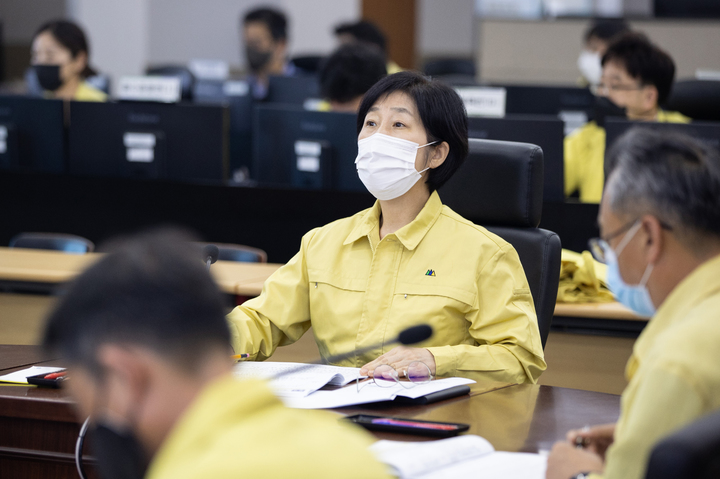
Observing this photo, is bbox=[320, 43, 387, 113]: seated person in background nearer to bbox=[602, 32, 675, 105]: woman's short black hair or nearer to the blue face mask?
bbox=[602, 32, 675, 105]: woman's short black hair

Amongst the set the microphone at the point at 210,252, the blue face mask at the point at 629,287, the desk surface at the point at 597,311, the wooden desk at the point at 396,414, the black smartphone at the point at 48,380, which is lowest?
the desk surface at the point at 597,311

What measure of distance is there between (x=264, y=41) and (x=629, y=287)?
545 cm

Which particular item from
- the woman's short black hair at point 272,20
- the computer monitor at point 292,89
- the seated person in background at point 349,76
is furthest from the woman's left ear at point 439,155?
the woman's short black hair at point 272,20

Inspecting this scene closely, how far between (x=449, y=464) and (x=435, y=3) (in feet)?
26.7

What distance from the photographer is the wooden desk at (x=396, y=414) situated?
54.5 inches

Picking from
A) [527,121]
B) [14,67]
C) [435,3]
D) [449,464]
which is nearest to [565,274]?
[527,121]

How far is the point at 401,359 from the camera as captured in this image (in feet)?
5.31

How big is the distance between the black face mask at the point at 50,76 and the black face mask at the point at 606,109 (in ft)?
9.39

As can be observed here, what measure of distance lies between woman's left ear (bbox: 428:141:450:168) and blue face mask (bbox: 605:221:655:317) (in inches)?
30.3

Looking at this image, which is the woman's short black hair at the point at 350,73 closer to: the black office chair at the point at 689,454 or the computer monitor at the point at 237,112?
the computer monitor at the point at 237,112

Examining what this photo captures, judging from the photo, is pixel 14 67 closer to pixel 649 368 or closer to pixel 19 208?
pixel 19 208

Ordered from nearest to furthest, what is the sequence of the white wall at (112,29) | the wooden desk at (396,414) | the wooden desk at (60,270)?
the wooden desk at (396,414) → the wooden desk at (60,270) → the white wall at (112,29)

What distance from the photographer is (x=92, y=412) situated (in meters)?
0.78

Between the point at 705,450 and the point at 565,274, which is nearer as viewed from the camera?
the point at 705,450
